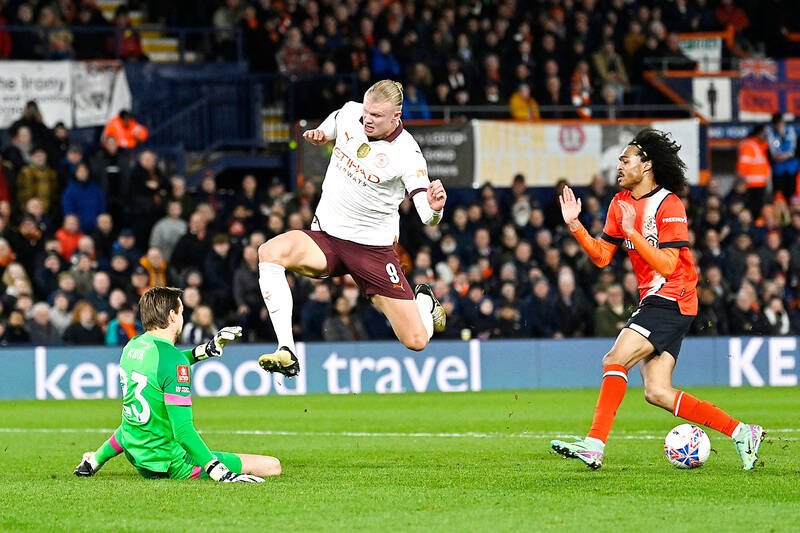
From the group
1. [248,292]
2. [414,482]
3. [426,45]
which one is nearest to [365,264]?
[414,482]

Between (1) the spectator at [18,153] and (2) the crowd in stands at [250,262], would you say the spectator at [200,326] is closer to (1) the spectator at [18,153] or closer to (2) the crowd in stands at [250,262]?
(2) the crowd in stands at [250,262]

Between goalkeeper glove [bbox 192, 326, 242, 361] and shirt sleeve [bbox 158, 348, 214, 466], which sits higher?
goalkeeper glove [bbox 192, 326, 242, 361]

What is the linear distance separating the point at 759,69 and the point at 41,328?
15056mm

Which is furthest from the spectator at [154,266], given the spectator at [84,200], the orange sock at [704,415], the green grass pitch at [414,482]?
the orange sock at [704,415]

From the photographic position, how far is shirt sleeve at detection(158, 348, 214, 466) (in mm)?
8602

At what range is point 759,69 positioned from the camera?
2655 centimetres

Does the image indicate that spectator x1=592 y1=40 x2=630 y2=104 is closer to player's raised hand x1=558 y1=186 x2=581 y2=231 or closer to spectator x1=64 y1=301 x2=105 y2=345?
spectator x1=64 y1=301 x2=105 y2=345

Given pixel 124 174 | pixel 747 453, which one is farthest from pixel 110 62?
pixel 747 453

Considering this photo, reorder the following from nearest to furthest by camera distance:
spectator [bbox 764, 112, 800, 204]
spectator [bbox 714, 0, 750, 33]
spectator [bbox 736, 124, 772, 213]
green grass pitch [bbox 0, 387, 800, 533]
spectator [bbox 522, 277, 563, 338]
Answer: green grass pitch [bbox 0, 387, 800, 533] → spectator [bbox 522, 277, 563, 338] → spectator [bbox 736, 124, 772, 213] → spectator [bbox 764, 112, 800, 204] → spectator [bbox 714, 0, 750, 33]

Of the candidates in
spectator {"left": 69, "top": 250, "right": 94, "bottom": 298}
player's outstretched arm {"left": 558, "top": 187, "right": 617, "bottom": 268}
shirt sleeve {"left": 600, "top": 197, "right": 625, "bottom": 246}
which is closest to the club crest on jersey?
shirt sleeve {"left": 600, "top": 197, "right": 625, "bottom": 246}

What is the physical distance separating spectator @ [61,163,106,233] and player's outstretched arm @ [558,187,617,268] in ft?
37.0

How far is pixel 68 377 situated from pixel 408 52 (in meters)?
9.09

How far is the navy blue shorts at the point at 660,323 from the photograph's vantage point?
9.49 m

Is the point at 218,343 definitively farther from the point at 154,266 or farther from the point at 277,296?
the point at 154,266
